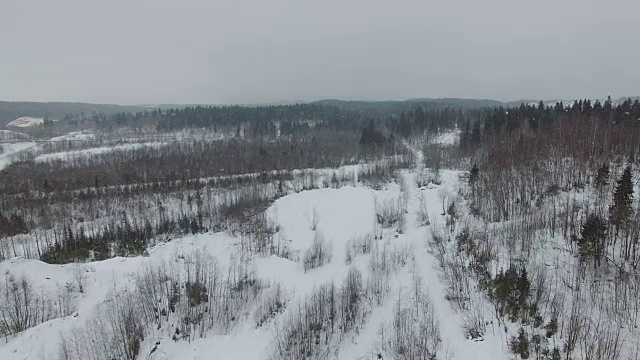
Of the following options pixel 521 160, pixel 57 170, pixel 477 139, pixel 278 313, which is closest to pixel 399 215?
pixel 521 160

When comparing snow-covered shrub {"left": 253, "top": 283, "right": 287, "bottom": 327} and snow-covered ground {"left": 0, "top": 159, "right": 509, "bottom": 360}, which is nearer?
snow-covered ground {"left": 0, "top": 159, "right": 509, "bottom": 360}

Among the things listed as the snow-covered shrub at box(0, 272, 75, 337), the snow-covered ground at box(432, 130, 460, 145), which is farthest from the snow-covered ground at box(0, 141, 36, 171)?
the snow-covered ground at box(432, 130, 460, 145)

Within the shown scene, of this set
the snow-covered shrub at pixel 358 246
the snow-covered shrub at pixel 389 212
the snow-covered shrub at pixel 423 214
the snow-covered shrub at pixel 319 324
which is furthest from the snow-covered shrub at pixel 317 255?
the snow-covered shrub at pixel 423 214

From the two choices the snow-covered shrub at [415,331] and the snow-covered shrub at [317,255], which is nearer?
the snow-covered shrub at [415,331]

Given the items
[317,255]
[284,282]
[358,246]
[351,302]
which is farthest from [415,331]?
[358,246]

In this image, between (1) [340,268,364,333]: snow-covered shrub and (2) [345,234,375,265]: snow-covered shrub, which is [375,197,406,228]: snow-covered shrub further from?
(1) [340,268,364,333]: snow-covered shrub

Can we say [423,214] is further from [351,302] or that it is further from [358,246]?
[351,302]

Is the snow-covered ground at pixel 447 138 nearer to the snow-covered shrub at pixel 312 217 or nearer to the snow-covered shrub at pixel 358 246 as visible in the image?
the snow-covered shrub at pixel 312 217
